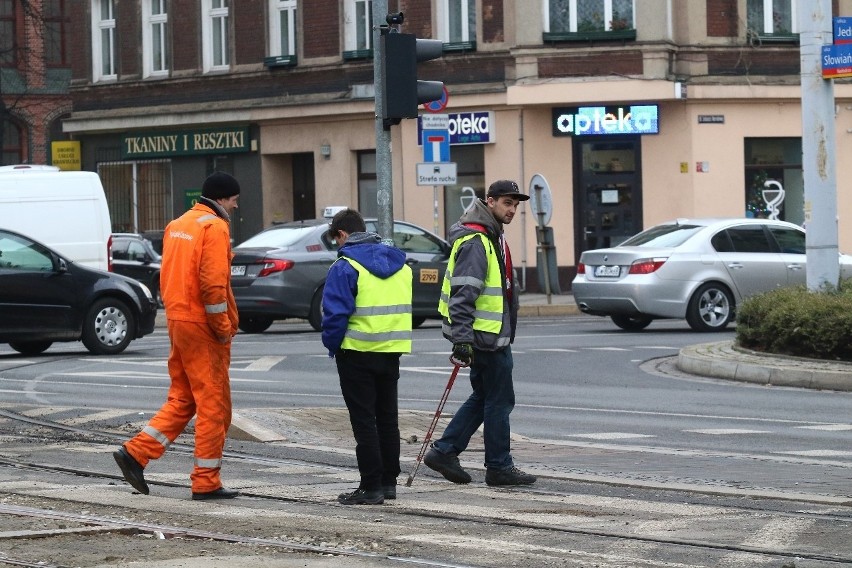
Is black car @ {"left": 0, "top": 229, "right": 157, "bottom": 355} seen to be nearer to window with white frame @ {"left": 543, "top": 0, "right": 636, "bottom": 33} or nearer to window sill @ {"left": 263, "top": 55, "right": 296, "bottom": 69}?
window with white frame @ {"left": 543, "top": 0, "right": 636, "bottom": 33}

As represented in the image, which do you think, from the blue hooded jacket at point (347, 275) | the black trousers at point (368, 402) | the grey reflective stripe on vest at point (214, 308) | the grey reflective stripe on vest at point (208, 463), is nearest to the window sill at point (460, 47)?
the blue hooded jacket at point (347, 275)

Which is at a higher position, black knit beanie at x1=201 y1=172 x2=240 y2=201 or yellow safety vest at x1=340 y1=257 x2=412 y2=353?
black knit beanie at x1=201 y1=172 x2=240 y2=201

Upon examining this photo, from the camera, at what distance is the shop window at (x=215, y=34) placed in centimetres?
4091

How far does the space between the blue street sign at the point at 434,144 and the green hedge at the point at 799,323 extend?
10439mm

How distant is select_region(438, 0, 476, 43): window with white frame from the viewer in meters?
36.3

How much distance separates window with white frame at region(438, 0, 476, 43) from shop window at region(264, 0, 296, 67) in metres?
4.16

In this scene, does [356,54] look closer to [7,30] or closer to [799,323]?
[799,323]

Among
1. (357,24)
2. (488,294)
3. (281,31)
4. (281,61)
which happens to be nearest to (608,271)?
(488,294)

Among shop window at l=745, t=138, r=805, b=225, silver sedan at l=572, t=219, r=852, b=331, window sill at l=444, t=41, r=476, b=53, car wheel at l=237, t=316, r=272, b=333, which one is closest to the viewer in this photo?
silver sedan at l=572, t=219, r=852, b=331

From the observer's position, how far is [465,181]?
36719 millimetres

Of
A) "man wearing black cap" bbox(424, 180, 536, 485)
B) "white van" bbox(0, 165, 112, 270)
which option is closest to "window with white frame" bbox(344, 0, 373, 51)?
"white van" bbox(0, 165, 112, 270)

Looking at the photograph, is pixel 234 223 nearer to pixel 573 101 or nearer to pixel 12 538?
pixel 573 101

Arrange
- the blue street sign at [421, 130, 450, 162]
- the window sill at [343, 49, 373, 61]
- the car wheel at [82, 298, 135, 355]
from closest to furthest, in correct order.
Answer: the car wheel at [82, 298, 135, 355] < the blue street sign at [421, 130, 450, 162] < the window sill at [343, 49, 373, 61]

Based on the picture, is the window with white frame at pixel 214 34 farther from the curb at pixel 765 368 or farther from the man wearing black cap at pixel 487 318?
the man wearing black cap at pixel 487 318
